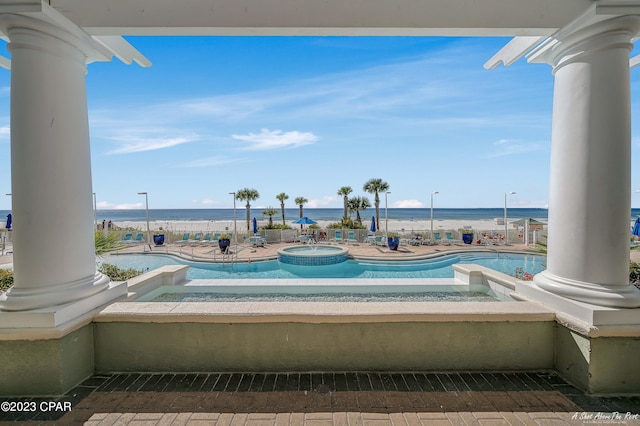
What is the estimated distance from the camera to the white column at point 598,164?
2641mm

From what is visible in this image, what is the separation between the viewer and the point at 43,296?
264 centimetres

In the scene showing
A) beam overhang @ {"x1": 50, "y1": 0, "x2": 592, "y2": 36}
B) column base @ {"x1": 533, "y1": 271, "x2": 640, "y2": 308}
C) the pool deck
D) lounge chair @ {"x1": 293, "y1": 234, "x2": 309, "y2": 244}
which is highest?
beam overhang @ {"x1": 50, "y1": 0, "x2": 592, "y2": 36}

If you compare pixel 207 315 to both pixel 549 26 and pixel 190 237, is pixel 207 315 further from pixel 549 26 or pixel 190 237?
pixel 190 237

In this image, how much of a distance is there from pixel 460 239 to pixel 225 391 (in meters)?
18.6

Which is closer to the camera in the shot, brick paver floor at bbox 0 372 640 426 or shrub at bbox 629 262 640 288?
Result: brick paver floor at bbox 0 372 640 426

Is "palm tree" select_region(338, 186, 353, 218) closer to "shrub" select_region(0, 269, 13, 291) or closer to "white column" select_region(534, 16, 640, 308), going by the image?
"shrub" select_region(0, 269, 13, 291)

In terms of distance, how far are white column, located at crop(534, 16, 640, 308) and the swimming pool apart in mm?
7317

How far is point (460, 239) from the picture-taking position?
1853 cm

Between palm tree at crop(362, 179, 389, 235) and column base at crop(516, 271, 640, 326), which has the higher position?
palm tree at crop(362, 179, 389, 235)

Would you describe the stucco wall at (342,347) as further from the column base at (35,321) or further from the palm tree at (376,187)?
the palm tree at (376,187)

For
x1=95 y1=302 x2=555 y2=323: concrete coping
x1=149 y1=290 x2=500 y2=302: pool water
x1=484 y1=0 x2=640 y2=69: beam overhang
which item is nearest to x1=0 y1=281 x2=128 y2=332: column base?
x1=95 y1=302 x2=555 y2=323: concrete coping

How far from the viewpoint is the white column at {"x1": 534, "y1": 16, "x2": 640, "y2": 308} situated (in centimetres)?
264

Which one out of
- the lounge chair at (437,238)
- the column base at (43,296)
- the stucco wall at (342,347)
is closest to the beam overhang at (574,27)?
the stucco wall at (342,347)

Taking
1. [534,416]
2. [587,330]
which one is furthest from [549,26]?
[534,416]
